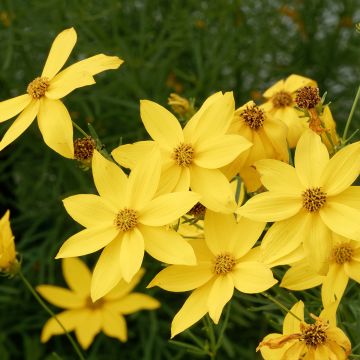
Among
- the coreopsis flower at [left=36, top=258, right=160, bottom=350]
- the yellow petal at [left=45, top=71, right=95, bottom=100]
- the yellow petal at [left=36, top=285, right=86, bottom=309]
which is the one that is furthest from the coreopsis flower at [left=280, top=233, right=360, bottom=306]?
the yellow petal at [left=36, top=285, right=86, bottom=309]

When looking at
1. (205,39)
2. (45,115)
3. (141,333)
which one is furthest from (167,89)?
(45,115)

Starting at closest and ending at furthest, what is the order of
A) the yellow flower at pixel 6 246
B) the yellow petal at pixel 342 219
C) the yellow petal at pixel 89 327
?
1. the yellow petal at pixel 342 219
2. the yellow flower at pixel 6 246
3. the yellow petal at pixel 89 327

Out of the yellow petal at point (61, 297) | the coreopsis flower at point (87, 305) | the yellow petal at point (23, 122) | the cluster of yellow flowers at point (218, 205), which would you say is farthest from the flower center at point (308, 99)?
the yellow petal at point (61, 297)

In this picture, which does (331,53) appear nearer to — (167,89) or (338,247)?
(167,89)

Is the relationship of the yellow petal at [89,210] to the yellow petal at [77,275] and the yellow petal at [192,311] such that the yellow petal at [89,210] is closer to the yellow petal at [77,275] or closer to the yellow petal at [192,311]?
the yellow petal at [192,311]

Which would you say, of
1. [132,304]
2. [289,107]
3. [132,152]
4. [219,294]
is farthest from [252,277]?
[132,304]

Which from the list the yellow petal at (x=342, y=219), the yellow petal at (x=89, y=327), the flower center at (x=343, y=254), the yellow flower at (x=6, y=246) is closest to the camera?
the yellow petal at (x=342, y=219)

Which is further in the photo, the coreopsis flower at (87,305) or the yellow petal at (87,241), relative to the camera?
the coreopsis flower at (87,305)
